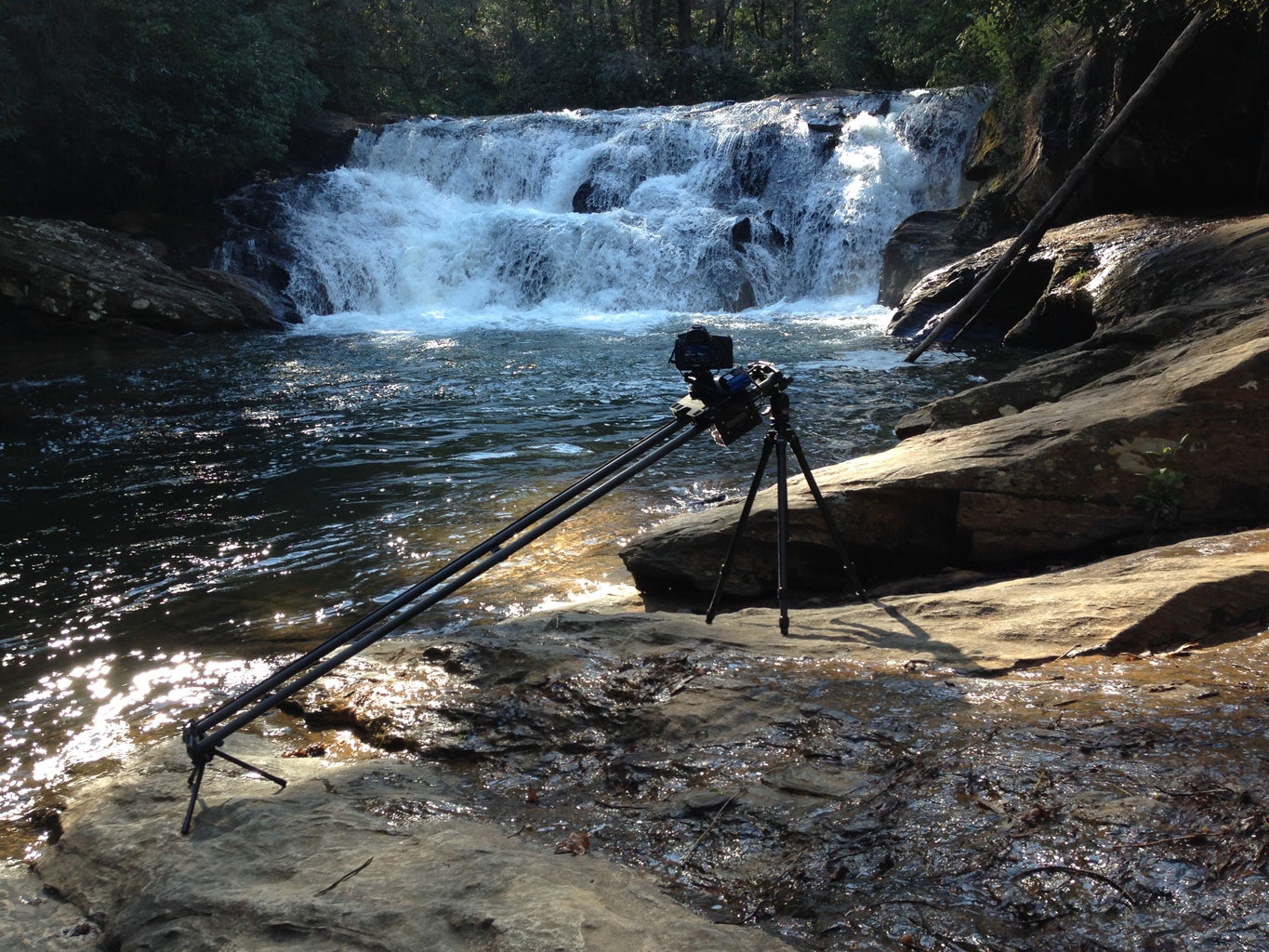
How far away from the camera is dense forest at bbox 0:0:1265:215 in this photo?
15.9m

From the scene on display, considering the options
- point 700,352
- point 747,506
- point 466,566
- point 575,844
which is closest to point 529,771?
point 575,844

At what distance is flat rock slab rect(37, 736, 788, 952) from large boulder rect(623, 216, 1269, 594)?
2.41m

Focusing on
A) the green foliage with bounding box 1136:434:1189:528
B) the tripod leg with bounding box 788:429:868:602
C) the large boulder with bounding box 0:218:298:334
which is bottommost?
the green foliage with bounding box 1136:434:1189:528

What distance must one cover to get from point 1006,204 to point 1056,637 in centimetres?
1291

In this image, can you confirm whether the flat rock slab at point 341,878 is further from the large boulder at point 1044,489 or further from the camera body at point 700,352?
the large boulder at point 1044,489

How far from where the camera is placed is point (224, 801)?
94.7 inches

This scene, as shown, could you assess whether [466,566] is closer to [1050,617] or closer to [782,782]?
[782,782]

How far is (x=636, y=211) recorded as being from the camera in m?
20.0

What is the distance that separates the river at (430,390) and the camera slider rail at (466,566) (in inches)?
40.1

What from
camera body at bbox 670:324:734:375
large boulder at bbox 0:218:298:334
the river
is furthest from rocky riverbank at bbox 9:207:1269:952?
large boulder at bbox 0:218:298:334

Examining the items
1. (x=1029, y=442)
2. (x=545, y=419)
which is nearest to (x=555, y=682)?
(x=1029, y=442)

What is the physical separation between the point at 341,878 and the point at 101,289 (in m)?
16.5

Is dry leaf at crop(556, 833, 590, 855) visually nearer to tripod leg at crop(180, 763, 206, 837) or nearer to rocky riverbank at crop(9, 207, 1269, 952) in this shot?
rocky riverbank at crop(9, 207, 1269, 952)

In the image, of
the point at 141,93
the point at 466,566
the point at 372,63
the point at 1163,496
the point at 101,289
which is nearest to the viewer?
the point at 466,566
